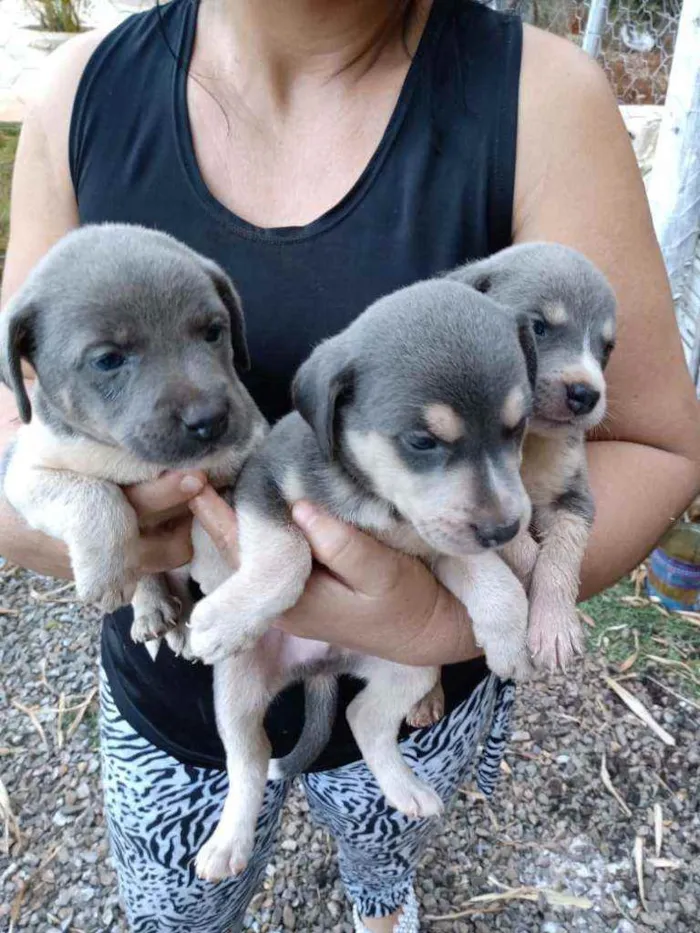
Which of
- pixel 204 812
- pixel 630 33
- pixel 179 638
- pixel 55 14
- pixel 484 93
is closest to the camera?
pixel 484 93

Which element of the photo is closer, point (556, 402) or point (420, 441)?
point (420, 441)

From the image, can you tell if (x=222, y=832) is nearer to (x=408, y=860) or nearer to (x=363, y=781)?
→ (x=363, y=781)

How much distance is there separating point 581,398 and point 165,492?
1.07 m

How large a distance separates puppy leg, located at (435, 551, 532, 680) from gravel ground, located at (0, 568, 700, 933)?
184 centimetres

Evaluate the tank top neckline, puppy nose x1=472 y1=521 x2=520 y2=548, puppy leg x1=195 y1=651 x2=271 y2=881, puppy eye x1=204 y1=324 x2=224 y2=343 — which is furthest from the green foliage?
puppy nose x1=472 y1=521 x2=520 y2=548

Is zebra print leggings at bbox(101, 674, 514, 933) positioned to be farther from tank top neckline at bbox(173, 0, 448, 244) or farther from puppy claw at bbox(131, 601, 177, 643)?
tank top neckline at bbox(173, 0, 448, 244)

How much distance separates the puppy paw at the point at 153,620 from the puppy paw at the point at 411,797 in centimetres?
82

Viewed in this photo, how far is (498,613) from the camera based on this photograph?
6.26ft

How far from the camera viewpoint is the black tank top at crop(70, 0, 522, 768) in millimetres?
2098

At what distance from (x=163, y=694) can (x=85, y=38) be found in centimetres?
198

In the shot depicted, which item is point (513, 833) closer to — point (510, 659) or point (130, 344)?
point (510, 659)

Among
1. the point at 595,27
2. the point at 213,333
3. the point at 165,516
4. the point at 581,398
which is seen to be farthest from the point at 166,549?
the point at 595,27

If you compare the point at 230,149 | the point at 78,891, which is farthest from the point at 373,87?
the point at 78,891

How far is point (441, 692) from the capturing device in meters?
2.39
